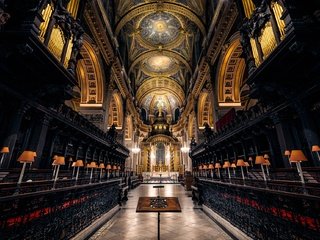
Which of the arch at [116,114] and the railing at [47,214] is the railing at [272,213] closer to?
the railing at [47,214]

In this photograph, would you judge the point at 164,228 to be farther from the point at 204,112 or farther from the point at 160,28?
the point at 160,28

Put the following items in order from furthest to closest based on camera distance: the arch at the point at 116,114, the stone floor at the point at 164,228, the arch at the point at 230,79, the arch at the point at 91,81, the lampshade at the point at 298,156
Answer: the arch at the point at 116,114 < the arch at the point at 230,79 < the arch at the point at 91,81 < the stone floor at the point at 164,228 < the lampshade at the point at 298,156

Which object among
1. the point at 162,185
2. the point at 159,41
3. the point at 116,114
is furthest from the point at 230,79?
the point at 159,41

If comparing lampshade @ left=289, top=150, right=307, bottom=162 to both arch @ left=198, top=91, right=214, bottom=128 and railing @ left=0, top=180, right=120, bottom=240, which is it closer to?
railing @ left=0, top=180, right=120, bottom=240

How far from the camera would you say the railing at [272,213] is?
2205 millimetres

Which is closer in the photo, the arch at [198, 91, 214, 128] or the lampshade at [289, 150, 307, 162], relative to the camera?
the lampshade at [289, 150, 307, 162]

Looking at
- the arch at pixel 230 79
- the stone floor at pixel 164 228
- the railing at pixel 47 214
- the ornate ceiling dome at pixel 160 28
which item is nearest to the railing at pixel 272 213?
the stone floor at pixel 164 228

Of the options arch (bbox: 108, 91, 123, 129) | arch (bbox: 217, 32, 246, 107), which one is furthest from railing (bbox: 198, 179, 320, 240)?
arch (bbox: 108, 91, 123, 129)

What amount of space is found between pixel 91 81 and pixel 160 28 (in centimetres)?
1199

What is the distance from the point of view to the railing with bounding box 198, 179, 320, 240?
2.21 m

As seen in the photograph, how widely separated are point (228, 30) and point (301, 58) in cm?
803

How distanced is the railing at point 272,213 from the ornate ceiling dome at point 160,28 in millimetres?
18920

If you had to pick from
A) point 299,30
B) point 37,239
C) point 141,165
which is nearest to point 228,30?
point 299,30

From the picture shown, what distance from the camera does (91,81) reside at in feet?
39.9
